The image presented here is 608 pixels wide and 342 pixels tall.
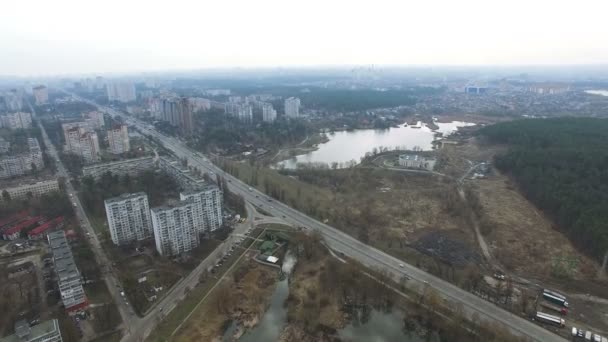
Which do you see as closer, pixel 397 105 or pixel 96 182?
pixel 96 182

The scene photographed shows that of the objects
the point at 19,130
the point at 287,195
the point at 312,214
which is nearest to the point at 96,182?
the point at 287,195

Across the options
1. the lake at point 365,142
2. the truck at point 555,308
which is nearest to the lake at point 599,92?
the lake at point 365,142

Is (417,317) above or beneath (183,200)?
beneath

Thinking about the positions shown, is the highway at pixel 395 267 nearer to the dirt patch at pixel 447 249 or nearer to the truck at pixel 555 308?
the truck at pixel 555 308

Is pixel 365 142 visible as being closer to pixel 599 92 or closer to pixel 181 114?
pixel 181 114

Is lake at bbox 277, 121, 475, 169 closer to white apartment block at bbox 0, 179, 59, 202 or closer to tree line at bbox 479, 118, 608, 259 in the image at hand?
tree line at bbox 479, 118, 608, 259

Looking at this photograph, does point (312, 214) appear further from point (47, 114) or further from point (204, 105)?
point (47, 114)

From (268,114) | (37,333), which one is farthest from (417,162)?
(37,333)
